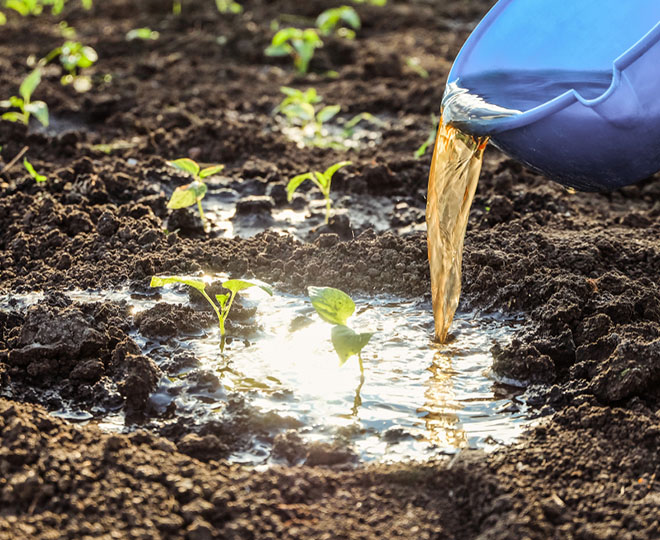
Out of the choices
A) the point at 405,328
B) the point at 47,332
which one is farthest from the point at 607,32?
the point at 47,332

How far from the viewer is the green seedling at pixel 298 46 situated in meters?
5.94

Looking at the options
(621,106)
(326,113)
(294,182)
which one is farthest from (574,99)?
(326,113)

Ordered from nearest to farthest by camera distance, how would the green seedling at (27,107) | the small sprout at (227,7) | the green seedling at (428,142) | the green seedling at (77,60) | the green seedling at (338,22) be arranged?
the green seedling at (428,142), the green seedling at (27,107), the green seedling at (77,60), the green seedling at (338,22), the small sprout at (227,7)

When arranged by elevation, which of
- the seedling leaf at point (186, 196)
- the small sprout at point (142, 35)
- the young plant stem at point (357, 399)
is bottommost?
the young plant stem at point (357, 399)

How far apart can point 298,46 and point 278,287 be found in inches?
117

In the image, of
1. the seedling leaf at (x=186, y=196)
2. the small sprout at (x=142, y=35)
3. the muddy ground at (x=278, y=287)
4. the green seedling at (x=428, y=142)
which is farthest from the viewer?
the small sprout at (x=142, y=35)

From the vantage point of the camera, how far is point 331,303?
269cm

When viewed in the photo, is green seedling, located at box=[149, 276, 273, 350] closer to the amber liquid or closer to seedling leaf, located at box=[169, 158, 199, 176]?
the amber liquid

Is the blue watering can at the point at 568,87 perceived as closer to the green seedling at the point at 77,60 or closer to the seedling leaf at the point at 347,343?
the seedling leaf at the point at 347,343

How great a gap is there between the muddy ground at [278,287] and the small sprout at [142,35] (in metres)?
0.22

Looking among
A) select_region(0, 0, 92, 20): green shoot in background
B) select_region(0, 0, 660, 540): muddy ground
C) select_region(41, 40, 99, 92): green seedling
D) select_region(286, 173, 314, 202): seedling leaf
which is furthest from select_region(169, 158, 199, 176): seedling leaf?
select_region(0, 0, 92, 20): green shoot in background

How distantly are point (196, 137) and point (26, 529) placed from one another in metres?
3.02

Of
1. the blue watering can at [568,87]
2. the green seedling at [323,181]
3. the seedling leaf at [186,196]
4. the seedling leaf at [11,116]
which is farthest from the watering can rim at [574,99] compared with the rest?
the seedling leaf at [11,116]

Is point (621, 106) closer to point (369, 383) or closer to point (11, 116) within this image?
point (369, 383)
